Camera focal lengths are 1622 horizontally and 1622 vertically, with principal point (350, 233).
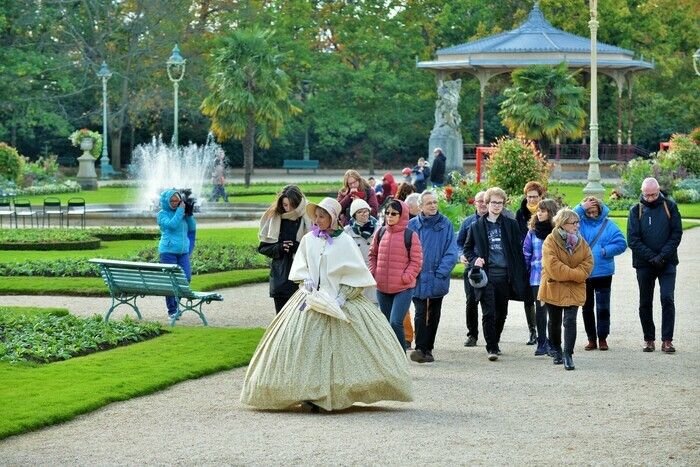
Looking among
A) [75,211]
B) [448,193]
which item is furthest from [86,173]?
[448,193]

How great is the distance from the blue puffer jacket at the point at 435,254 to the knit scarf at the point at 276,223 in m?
0.93

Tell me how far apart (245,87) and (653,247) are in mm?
41201

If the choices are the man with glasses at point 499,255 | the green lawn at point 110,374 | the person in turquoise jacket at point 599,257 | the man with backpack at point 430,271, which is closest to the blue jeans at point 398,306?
the man with backpack at point 430,271

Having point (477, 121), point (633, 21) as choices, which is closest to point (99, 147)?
point (477, 121)

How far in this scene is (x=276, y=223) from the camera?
1412cm

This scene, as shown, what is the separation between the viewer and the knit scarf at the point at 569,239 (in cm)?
1372

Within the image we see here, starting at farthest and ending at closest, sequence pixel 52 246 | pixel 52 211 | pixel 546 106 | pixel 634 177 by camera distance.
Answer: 1. pixel 546 106
2. pixel 634 177
3. pixel 52 211
4. pixel 52 246

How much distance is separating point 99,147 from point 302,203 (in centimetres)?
4332

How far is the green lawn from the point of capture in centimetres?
1127

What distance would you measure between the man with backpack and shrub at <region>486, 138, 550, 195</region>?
1662cm

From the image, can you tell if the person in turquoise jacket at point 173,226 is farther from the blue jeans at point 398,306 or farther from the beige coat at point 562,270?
the beige coat at point 562,270

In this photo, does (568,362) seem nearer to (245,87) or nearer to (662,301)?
(662,301)

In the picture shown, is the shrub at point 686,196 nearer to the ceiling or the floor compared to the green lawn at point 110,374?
nearer to the ceiling

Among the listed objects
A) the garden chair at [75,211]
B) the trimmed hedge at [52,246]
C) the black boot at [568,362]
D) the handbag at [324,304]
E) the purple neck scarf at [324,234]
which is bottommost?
the black boot at [568,362]
